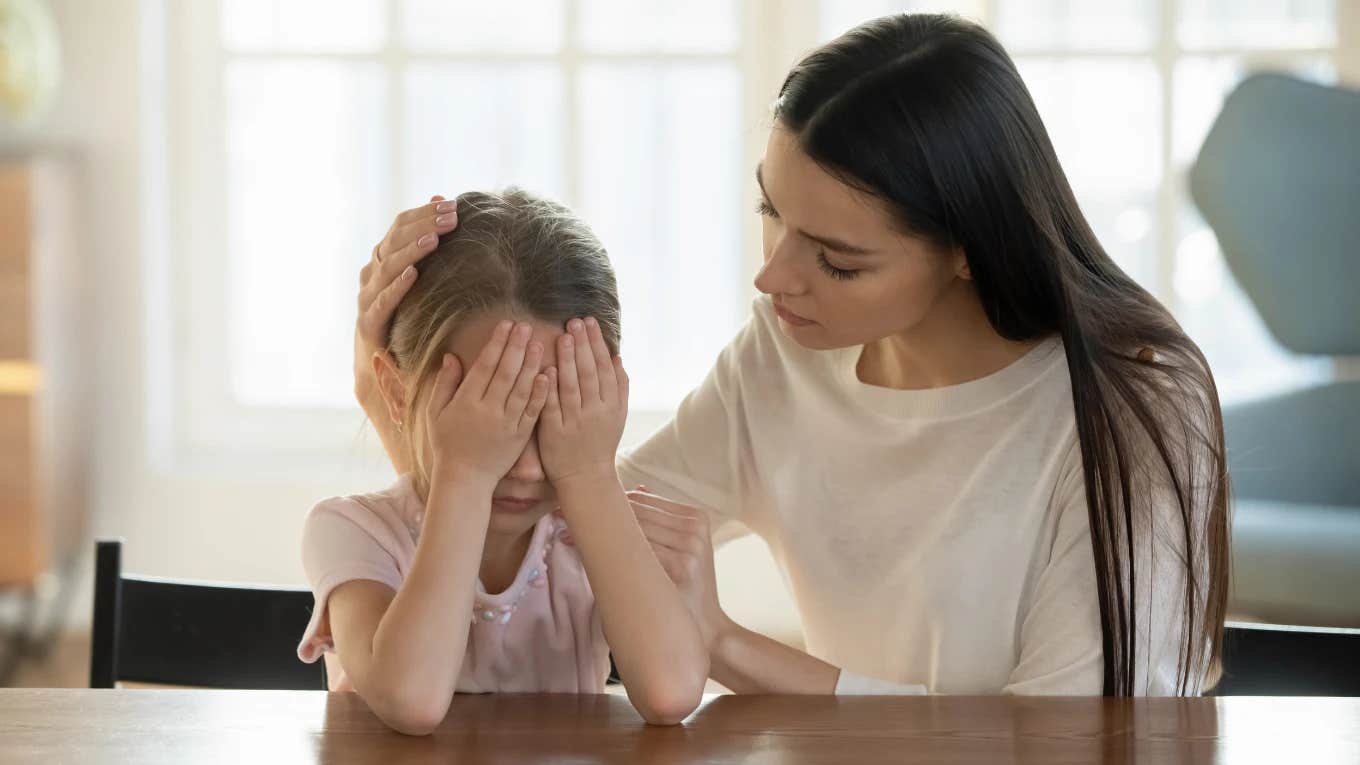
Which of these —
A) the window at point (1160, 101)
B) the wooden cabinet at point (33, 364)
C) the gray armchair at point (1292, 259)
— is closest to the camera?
the gray armchair at point (1292, 259)

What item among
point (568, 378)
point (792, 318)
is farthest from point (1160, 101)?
point (568, 378)

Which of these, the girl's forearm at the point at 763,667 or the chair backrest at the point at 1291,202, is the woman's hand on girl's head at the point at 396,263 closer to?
the girl's forearm at the point at 763,667

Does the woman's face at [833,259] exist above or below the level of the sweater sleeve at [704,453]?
above

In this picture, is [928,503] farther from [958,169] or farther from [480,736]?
[480,736]

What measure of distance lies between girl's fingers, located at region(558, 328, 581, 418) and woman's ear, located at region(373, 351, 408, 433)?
206 millimetres

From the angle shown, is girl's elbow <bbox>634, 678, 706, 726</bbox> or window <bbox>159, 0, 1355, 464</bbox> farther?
window <bbox>159, 0, 1355, 464</bbox>

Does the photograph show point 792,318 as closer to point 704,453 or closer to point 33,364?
point 704,453

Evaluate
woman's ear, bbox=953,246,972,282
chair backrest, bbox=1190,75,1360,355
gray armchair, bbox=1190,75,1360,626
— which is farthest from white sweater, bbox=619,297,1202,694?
chair backrest, bbox=1190,75,1360,355

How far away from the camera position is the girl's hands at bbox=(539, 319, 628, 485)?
1028mm

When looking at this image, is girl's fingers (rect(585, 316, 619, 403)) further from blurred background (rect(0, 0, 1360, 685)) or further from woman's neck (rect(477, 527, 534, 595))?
blurred background (rect(0, 0, 1360, 685))

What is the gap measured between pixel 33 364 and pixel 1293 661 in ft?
10.4

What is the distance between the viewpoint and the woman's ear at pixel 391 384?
3.94 ft

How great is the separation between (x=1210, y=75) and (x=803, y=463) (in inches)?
107

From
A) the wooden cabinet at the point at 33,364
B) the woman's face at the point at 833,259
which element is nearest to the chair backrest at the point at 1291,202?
the woman's face at the point at 833,259
